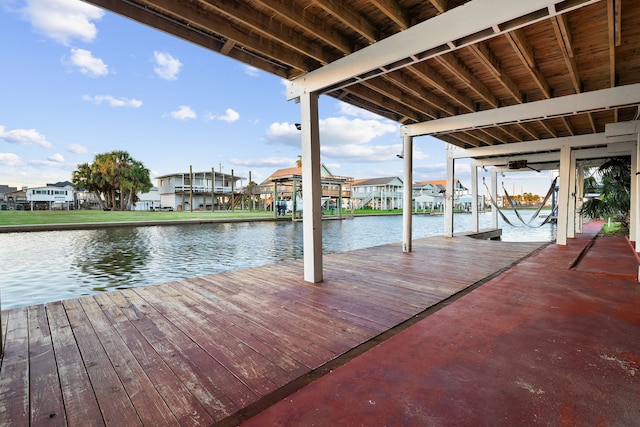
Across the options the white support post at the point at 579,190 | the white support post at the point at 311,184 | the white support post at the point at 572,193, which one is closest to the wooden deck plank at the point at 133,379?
the white support post at the point at 311,184

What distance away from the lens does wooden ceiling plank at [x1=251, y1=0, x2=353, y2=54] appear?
2365 mm

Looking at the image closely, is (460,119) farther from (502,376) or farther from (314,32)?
(502,376)

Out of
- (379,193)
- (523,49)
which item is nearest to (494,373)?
(523,49)

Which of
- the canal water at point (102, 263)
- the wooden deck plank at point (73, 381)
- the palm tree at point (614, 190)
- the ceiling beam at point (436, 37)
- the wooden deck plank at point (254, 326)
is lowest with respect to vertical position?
the canal water at point (102, 263)

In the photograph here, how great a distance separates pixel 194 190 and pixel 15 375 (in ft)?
105

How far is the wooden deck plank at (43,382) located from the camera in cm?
125

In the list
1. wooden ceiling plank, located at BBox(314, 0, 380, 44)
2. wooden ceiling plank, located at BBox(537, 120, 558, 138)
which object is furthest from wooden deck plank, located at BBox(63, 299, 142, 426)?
wooden ceiling plank, located at BBox(537, 120, 558, 138)

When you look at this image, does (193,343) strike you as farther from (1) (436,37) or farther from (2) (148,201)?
(2) (148,201)

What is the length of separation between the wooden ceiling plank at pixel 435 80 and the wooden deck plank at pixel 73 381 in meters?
4.09

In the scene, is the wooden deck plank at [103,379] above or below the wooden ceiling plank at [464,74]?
below

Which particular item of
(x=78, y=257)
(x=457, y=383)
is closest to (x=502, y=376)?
(x=457, y=383)

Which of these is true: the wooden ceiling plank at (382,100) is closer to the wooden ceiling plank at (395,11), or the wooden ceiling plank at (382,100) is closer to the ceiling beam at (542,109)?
the ceiling beam at (542,109)

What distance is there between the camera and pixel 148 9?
8.00ft

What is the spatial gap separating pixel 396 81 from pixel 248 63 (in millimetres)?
1985
